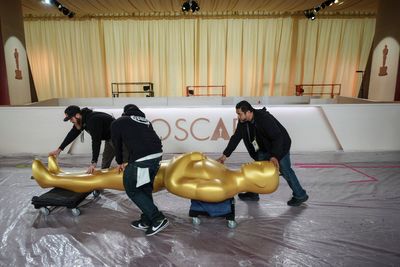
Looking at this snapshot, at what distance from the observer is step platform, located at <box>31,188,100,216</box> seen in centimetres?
244

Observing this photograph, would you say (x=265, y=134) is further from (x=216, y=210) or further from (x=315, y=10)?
(x=315, y=10)

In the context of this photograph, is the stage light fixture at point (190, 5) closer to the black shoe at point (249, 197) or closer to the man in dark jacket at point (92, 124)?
the man in dark jacket at point (92, 124)

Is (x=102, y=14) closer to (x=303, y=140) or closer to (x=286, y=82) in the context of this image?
(x=286, y=82)

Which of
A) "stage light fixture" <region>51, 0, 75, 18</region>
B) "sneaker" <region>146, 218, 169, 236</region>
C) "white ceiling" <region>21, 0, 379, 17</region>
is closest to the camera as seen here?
"sneaker" <region>146, 218, 169, 236</region>

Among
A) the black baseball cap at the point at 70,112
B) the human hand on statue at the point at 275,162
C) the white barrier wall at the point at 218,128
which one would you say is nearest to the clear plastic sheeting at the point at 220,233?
the human hand on statue at the point at 275,162

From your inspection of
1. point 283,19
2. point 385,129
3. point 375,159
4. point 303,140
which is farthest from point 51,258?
point 283,19

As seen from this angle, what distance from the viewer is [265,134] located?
241cm

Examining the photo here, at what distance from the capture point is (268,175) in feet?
7.18

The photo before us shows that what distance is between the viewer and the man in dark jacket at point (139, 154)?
6.54 feet

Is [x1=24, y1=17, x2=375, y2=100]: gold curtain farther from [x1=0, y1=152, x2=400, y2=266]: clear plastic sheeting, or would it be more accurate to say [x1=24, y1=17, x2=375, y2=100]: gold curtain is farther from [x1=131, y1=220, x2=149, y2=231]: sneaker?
[x1=131, y1=220, x2=149, y2=231]: sneaker

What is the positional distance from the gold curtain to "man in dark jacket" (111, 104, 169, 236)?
9336 mm

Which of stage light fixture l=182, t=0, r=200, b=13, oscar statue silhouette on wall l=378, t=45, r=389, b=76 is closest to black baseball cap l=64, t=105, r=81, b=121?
stage light fixture l=182, t=0, r=200, b=13

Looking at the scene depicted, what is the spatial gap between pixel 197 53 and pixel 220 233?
9681mm

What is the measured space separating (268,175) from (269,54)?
32.2 ft
